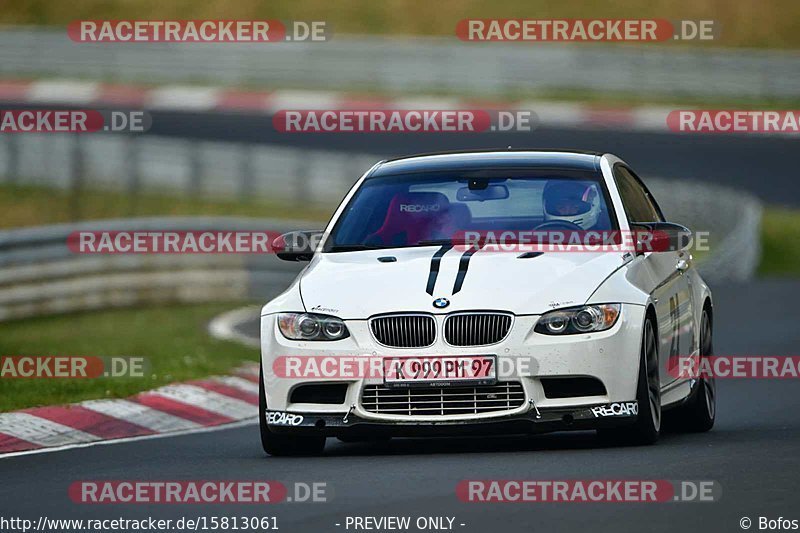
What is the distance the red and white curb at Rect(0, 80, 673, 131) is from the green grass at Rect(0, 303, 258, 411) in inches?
807

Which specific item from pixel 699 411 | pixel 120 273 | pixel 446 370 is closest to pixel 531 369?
pixel 446 370

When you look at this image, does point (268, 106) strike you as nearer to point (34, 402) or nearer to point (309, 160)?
point (309, 160)

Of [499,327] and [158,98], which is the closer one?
[499,327]

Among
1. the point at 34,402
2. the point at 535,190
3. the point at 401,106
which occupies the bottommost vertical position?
the point at 34,402

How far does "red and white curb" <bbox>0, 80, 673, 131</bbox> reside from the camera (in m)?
40.4

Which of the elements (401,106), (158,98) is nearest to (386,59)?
(401,106)

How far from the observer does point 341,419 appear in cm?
962

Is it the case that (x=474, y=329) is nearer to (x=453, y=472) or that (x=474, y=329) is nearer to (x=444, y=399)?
(x=444, y=399)

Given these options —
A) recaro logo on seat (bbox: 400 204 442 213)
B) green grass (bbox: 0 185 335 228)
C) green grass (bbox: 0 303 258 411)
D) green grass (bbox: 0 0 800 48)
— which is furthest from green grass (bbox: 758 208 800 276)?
green grass (bbox: 0 0 800 48)

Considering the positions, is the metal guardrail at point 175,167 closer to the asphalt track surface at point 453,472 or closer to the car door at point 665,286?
the asphalt track surface at point 453,472

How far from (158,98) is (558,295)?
34.9m

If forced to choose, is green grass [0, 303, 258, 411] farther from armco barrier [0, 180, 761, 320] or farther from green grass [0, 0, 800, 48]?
green grass [0, 0, 800, 48]

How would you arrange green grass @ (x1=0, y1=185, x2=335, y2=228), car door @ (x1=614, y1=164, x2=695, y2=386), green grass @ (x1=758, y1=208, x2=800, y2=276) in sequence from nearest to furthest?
car door @ (x1=614, y1=164, x2=695, y2=386), green grass @ (x1=0, y1=185, x2=335, y2=228), green grass @ (x1=758, y1=208, x2=800, y2=276)

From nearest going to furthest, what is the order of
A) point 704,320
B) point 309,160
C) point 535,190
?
point 535,190
point 704,320
point 309,160
